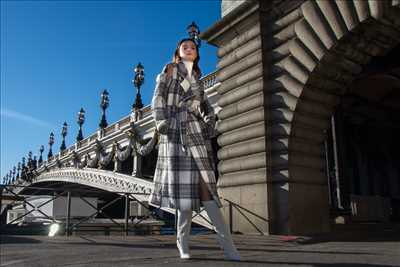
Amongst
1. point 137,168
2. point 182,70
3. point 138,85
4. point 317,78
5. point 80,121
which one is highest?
point 80,121

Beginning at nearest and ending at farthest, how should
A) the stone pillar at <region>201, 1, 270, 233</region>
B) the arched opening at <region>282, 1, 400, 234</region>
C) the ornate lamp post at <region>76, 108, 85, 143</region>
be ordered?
the arched opening at <region>282, 1, 400, 234</region>, the stone pillar at <region>201, 1, 270, 233</region>, the ornate lamp post at <region>76, 108, 85, 143</region>

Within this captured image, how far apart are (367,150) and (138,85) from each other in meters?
18.5

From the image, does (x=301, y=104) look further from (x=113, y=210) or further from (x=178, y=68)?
(x=113, y=210)

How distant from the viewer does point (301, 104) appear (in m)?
8.54

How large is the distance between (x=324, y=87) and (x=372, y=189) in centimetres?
1414

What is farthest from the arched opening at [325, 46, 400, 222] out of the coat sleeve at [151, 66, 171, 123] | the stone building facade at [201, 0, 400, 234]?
the coat sleeve at [151, 66, 171, 123]

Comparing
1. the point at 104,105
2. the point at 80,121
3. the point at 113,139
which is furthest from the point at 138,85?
the point at 80,121

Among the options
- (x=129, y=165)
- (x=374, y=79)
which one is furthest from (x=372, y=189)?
(x=129, y=165)

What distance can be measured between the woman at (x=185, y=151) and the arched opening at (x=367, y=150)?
9.56 metres

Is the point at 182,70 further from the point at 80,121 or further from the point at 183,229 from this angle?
the point at 80,121

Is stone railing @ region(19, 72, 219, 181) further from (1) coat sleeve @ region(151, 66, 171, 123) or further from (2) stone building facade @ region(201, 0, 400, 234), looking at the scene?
(1) coat sleeve @ region(151, 66, 171, 123)

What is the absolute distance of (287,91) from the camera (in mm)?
8727

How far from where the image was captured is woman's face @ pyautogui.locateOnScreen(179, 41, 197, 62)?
4.27 metres

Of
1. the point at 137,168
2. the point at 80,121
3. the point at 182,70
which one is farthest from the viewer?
the point at 80,121
